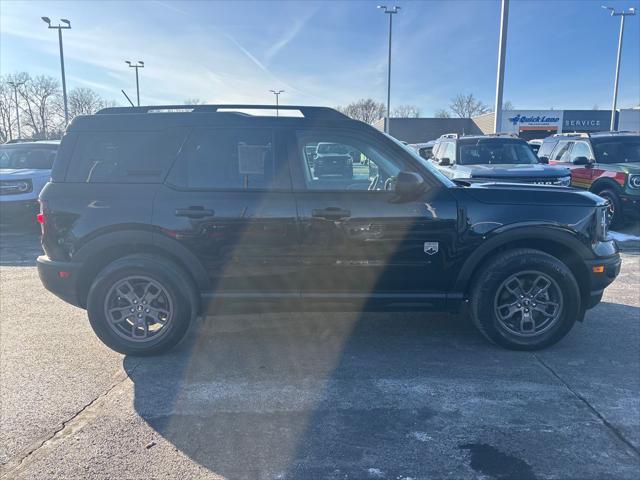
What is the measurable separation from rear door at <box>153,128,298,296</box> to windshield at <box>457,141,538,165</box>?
23.5 ft

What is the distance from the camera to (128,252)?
13.1 ft

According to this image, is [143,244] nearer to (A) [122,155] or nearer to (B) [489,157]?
(A) [122,155]

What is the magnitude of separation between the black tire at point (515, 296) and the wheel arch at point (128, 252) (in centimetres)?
234

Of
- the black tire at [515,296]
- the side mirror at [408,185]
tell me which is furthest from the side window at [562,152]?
the side mirror at [408,185]

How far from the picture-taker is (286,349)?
4.21 meters

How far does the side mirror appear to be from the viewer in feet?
12.1

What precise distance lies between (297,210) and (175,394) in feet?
5.46

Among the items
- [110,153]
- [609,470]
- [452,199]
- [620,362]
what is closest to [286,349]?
[452,199]

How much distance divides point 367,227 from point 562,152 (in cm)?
979

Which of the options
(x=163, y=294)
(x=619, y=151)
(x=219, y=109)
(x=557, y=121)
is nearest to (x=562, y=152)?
(x=619, y=151)

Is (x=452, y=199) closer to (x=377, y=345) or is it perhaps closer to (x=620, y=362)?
(x=377, y=345)

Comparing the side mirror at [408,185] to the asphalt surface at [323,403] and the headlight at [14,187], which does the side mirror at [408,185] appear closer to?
the asphalt surface at [323,403]

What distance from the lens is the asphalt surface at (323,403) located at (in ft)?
8.73

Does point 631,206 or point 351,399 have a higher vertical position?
point 631,206
